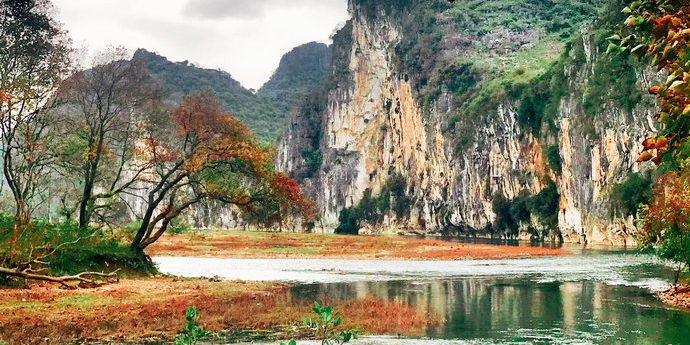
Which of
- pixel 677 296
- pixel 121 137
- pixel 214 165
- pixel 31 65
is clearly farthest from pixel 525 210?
pixel 31 65

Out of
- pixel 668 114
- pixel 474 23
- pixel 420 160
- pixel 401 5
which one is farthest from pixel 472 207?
pixel 668 114

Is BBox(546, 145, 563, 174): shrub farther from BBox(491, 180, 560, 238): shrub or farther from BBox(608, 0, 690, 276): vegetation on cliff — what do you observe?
BBox(608, 0, 690, 276): vegetation on cliff

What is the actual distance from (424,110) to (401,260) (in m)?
85.2

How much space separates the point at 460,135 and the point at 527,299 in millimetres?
100601

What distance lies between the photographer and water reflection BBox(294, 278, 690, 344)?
14934 mm

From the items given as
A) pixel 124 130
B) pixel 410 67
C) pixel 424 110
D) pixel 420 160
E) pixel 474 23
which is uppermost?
pixel 474 23

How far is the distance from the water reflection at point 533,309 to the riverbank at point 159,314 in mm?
1405

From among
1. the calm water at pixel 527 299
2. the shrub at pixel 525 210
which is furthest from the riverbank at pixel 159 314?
the shrub at pixel 525 210

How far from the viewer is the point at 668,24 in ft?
20.8

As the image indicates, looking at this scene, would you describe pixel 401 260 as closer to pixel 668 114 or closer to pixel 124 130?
pixel 124 130

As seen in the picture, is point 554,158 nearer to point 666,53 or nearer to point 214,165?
point 214,165

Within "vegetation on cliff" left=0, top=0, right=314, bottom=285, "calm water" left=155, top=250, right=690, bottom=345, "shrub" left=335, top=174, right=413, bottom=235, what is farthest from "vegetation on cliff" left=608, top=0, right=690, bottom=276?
"shrub" left=335, top=174, right=413, bottom=235

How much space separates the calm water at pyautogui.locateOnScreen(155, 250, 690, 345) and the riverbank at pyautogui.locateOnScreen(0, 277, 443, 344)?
4.24ft

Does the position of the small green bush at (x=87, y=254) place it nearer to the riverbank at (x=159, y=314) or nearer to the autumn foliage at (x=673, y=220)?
the riverbank at (x=159, y=314)
